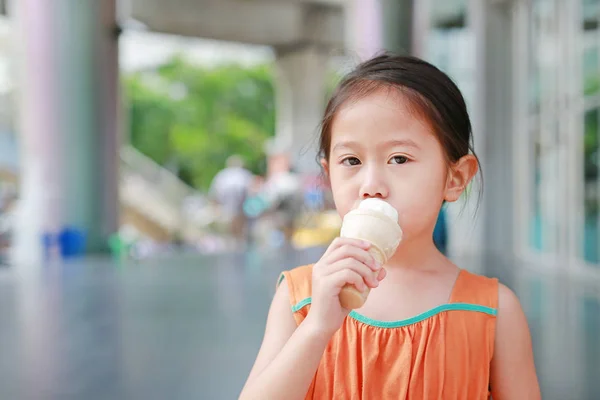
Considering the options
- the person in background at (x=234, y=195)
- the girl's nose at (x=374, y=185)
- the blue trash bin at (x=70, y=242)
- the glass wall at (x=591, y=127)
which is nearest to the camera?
the girl's nose at (x=374, y=185)

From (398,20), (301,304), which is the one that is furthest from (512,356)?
(398,20)

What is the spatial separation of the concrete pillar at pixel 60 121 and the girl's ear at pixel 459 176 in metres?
9.21

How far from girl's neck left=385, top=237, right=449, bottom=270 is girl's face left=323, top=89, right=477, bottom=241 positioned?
5 centimetres

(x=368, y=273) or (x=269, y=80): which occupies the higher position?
(x=269, y=80)

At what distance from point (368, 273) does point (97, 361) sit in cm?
304

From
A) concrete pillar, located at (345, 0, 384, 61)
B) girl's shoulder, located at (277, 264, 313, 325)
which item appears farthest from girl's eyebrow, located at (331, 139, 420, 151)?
concrete pillar, located at (345, 0, 384, 61)

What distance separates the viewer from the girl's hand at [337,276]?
3.17 feet

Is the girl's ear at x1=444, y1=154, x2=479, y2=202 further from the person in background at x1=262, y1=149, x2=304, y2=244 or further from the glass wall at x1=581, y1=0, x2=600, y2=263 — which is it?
the person in background at x1=262, y1=149, x2=304, y2=244

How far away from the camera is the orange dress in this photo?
1.11m

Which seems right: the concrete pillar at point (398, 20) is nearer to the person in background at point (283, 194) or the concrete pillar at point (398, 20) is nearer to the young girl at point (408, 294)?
the person in background at point (283, 194)

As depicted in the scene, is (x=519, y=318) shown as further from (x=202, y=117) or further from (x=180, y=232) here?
(x=202, y=117)

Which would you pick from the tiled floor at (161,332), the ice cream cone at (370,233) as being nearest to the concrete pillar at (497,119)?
the tiled floor at (161,332)

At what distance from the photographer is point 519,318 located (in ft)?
3.85

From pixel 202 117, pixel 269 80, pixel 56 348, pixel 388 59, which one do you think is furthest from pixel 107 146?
pixel 269 80
